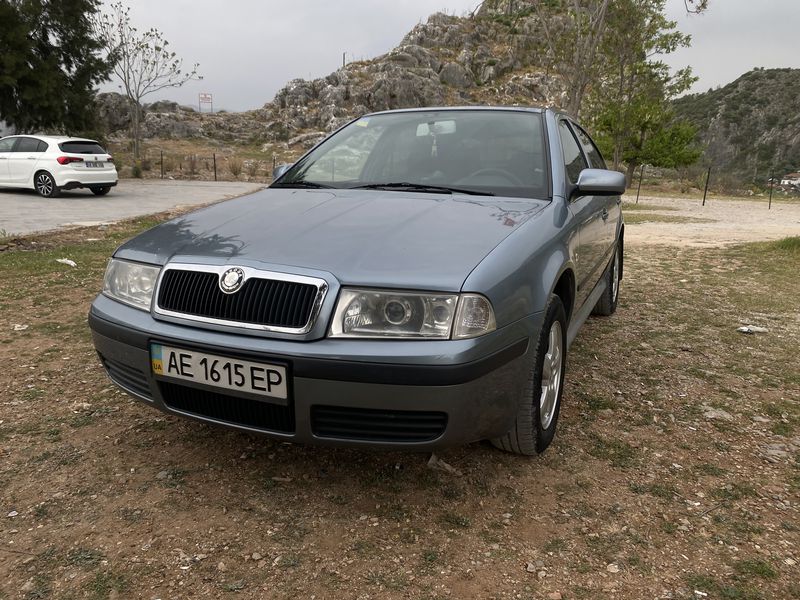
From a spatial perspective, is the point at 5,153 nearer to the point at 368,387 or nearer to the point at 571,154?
the point at 571,154

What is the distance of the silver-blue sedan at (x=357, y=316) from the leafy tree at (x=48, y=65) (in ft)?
83.7

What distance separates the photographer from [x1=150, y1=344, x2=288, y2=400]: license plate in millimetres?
1863

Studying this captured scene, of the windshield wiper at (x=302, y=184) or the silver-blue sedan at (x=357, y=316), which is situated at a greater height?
the windshield wiper at (x=302, y=184)

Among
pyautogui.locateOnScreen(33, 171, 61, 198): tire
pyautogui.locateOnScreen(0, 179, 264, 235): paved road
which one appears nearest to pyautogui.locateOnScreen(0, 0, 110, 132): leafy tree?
pyautogui.locateOnScreen(0, 179, 264, 235): paved road

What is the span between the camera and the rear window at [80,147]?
14109 millimetres

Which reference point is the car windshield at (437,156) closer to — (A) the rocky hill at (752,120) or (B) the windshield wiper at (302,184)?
(B) the windshield wiper at (302,184)

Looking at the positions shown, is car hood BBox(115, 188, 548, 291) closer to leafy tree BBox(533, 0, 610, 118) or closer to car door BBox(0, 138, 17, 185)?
leafy tree BBox(533, 0, 610, 118)

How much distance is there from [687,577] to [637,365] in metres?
2.05

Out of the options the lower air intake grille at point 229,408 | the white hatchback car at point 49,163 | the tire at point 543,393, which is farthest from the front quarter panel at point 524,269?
the white hatchback car at point 49,163

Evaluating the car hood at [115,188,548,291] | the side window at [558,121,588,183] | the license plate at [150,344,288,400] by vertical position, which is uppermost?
the side window at [558,121,588,183]

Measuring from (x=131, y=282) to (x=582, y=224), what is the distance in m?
2.11

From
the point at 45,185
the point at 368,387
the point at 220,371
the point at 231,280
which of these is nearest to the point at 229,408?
the point at 220,371

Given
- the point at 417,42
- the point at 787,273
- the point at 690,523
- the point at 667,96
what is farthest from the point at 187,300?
the point at 417,42

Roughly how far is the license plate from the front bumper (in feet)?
0.09
